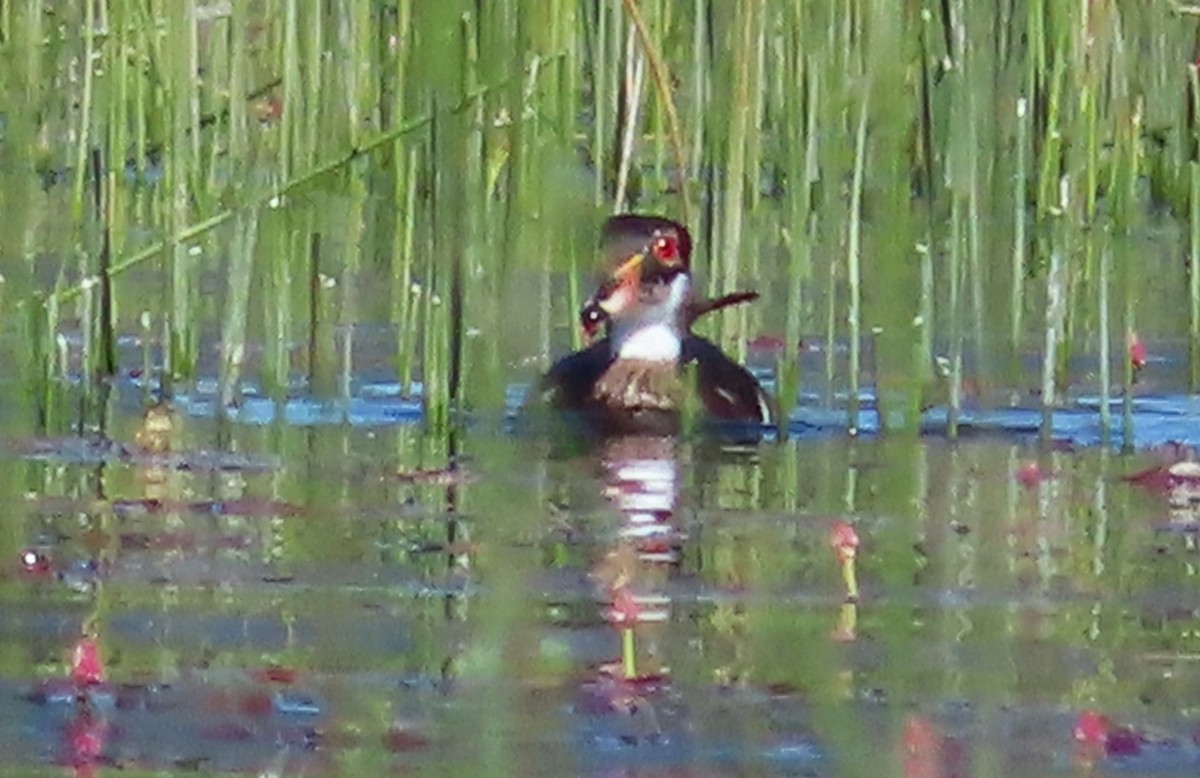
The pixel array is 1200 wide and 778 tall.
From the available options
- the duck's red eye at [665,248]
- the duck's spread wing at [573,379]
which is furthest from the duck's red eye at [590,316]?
the duck's red eye at [665,248]

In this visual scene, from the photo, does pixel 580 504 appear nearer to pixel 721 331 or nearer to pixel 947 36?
pixel 947 36

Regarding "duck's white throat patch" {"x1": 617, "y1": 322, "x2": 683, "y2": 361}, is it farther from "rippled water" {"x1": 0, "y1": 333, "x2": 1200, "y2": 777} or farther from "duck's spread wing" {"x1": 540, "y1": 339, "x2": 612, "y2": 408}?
"rippled water" {"x1": 0, "y1": 333, "x2": 1200, "y2": 777}

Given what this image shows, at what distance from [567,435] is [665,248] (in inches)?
29.8

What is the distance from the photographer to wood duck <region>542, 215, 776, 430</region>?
911cm

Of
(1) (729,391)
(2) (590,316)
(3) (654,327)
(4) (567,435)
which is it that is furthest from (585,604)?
(3) (654,327)

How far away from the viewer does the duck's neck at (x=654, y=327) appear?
920 cm

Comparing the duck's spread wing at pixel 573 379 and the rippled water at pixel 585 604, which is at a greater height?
the duck's spread wing at pixel 573 379

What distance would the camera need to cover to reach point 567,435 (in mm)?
8742

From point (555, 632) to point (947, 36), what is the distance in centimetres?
337

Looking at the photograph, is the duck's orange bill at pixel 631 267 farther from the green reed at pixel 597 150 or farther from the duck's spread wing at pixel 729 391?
the duck's spread wing at pixel 729 391

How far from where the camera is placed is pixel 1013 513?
7.22m

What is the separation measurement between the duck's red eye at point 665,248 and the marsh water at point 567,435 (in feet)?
0.44

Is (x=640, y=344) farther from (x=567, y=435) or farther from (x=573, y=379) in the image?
(x=567, y=435)

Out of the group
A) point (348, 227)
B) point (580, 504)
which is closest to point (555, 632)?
point (580, 504)
